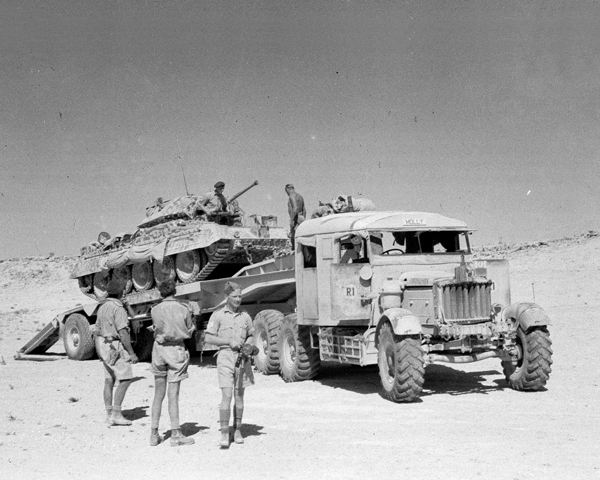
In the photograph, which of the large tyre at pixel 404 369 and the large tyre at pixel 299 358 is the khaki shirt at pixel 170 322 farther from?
the large tyre at pixel 299 358

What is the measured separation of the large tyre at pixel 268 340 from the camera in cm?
1527

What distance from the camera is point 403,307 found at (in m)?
12.5

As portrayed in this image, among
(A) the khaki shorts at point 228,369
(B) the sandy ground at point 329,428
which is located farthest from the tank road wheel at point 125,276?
(A) the khaki shorts at point 228,369

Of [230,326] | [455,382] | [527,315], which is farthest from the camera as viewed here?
[455,382]

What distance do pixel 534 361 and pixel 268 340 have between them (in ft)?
16.6

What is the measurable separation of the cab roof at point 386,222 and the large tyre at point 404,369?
1.83 m

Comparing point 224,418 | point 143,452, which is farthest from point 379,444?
point 143,452

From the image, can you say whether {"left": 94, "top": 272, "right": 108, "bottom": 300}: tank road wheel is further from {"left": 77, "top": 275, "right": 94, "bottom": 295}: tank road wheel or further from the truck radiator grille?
the truck radiator grille

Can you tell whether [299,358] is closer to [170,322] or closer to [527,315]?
[527,315]

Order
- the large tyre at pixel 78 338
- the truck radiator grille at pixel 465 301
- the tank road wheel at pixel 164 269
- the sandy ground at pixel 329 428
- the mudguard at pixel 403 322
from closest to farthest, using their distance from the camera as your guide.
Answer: the sandy ground at pixel 329 428 → the mudguard at pixel 403 322 → the truck radiator grille at pixel 465 301 → the tank road wheel at pixel 164 269 → the large tyre at pixel 78 338

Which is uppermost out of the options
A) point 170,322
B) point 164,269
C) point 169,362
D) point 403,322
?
point 164,269

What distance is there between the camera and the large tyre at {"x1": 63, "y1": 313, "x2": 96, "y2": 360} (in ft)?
67.3

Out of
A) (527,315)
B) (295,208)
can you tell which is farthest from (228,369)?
(295,208)

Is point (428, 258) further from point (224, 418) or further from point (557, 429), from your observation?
point (224, 418)
